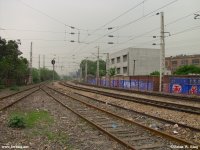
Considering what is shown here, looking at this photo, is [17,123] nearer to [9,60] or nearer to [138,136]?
[138,136]

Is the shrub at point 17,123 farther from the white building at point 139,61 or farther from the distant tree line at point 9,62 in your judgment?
the white building at point 139,61

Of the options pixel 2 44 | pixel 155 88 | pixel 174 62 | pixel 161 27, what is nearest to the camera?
pixel 161 27

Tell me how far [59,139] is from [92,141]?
117cm

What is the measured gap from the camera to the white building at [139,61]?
11162 cm

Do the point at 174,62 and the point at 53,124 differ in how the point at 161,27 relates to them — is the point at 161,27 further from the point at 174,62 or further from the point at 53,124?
the point at 174,62

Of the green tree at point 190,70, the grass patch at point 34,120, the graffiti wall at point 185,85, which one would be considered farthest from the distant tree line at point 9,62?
the grass patch at point 34,120

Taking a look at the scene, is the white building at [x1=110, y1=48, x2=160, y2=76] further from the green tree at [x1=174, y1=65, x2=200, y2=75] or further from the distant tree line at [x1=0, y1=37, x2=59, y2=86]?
the distant tree line at [x1=0, y1=37, x2=59, y2=86]

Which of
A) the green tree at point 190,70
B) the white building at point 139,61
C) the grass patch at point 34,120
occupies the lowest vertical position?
the grass patch at point 34,120

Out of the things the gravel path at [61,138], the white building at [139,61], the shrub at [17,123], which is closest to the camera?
the gravel path at [61,138]

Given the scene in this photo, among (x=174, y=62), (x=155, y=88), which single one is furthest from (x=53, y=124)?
(x=174, y=62)

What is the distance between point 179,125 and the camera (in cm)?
1398

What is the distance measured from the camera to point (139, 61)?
113m

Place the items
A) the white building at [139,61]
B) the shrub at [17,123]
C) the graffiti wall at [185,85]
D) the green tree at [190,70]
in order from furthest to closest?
the white building at [139,61]
the green tree at [190,70]
the graffiti wall at [185,85]
the shrub at [17,123]

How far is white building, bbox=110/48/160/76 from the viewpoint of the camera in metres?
112
